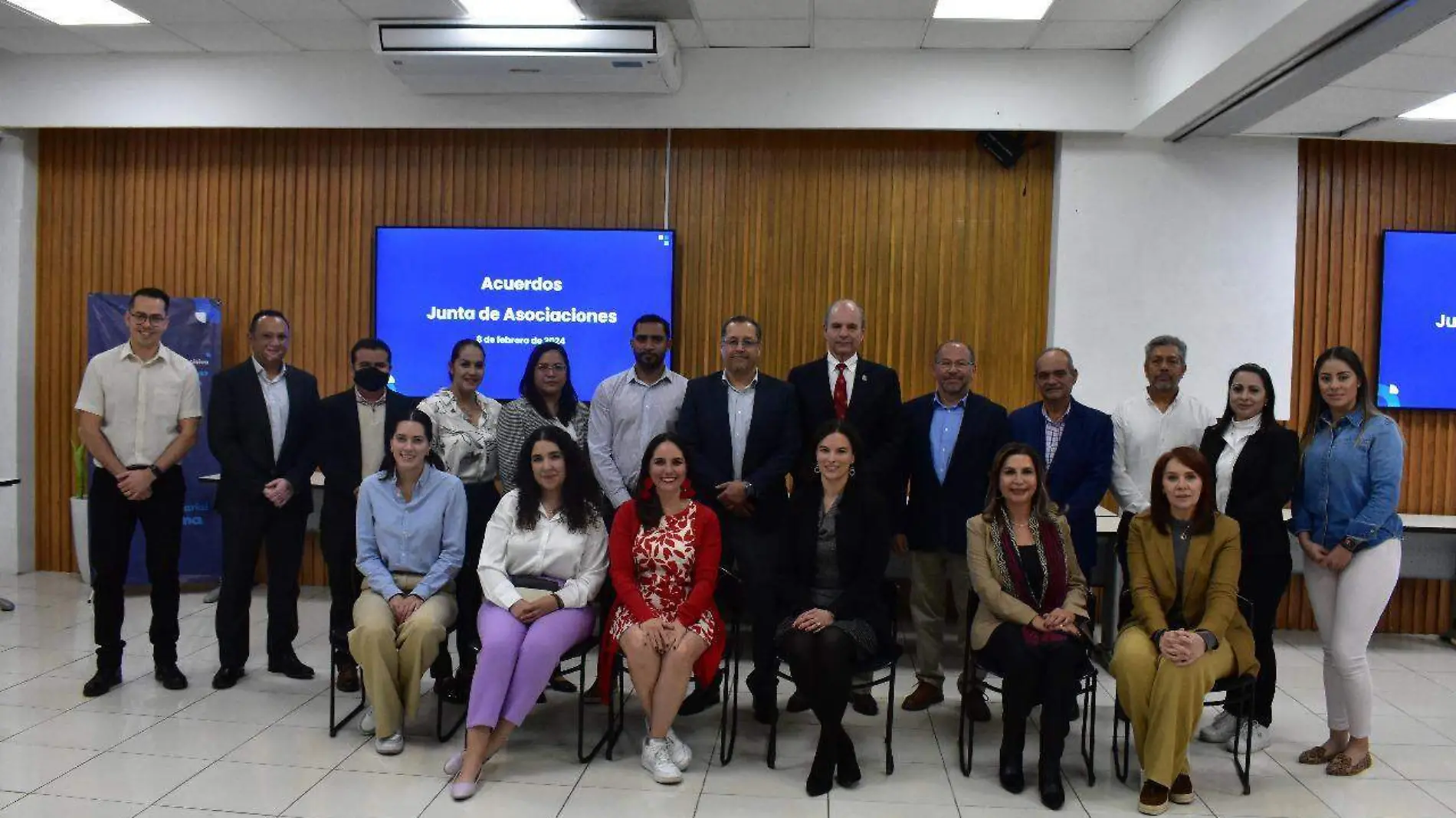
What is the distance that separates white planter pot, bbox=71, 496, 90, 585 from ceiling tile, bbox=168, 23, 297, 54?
9.36 feet

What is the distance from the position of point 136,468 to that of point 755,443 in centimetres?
262

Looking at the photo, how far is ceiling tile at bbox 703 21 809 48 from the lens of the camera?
5098 mm

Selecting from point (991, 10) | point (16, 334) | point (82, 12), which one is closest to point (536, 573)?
point (991, 10)

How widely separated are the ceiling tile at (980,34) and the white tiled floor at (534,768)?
11.1 ft

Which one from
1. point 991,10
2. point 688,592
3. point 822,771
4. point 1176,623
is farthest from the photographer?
point 991,10

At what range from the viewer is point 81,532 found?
591 centimetres

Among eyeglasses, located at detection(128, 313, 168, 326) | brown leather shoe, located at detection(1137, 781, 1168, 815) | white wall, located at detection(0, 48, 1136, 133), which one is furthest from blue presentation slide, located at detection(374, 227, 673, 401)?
brown leather shoe, located at detection(1137, 781, 1168, 815)

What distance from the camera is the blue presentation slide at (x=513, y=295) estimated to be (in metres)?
5.74

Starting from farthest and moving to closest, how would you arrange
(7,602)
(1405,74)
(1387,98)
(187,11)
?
(7,602), (187,11), (1387,98), (1405,74)

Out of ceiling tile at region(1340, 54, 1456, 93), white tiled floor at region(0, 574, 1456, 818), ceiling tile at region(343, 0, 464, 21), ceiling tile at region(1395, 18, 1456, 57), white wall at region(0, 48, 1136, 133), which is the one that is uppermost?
ceiling tile at region(343, 0, 464, 21)

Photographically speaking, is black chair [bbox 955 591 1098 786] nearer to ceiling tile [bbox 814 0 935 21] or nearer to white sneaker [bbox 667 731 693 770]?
white sneaker [bbox 667 731 693 770]

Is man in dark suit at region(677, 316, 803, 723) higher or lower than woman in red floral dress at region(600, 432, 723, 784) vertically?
higher

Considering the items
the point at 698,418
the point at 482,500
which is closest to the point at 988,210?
the point at 698,418

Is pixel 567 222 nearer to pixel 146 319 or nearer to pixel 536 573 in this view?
pixel 146 319
